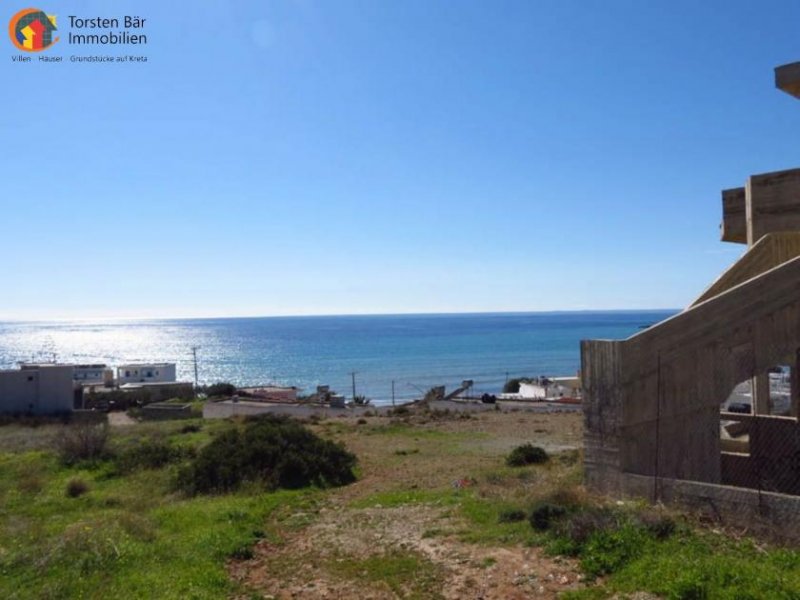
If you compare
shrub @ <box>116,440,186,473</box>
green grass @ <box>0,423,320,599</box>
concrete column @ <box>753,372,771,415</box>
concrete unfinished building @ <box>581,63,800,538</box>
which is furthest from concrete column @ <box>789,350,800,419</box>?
shrub @ <box>116,440,186,473</box>

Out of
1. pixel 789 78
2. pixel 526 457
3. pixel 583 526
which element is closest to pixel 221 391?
pixel 526 457

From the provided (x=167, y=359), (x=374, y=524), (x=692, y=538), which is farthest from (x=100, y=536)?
(x=167, y=359)

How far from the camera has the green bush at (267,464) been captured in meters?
14.2

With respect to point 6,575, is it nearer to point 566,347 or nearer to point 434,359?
point 434,359

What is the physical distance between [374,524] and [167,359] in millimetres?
137528

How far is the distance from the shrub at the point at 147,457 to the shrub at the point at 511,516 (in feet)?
38.5

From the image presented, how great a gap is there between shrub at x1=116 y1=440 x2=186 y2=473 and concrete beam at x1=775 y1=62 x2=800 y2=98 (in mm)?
16721

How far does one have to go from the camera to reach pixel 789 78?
10.2 metres

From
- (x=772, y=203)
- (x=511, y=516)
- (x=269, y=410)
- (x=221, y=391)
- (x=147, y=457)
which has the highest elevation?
(x=772, y=203)

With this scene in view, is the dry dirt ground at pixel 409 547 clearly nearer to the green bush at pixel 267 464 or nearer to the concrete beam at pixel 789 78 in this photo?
the green bush at pixel 267 464

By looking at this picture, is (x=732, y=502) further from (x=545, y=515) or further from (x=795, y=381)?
(x=795, y=381)

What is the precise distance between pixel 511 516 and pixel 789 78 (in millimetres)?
8256

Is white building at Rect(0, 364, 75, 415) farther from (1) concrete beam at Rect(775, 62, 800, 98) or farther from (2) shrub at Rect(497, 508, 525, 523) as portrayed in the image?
(1) concrete beam at Rect(775, 62, 800, 98)

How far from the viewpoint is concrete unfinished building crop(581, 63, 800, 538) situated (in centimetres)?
796
